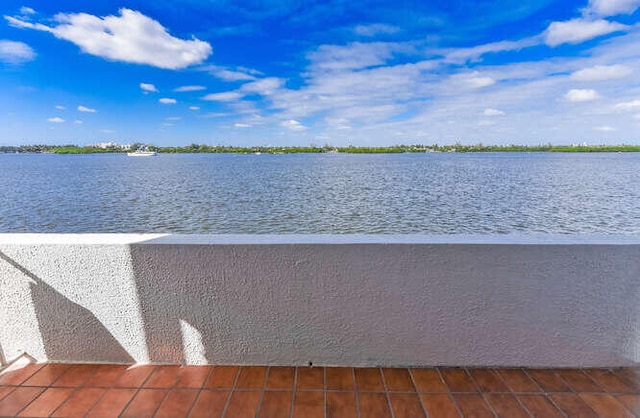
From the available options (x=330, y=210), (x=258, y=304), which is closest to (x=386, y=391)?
(x=258, y=304)

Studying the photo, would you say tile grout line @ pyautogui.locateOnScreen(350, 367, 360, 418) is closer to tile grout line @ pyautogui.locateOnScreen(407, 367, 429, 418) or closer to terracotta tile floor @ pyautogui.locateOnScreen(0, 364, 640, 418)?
terracotta tile floor @ pyautogui.locateOnScreen(0, 364, 640, 418)

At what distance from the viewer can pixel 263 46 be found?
27.0 meters

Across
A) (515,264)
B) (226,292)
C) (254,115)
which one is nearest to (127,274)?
(226,292)

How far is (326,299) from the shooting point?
1.75 meters

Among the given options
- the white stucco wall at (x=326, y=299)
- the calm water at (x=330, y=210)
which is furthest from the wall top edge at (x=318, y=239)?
the calm water at (x=330, y=210)

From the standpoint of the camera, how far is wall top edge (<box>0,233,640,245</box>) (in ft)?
5.45

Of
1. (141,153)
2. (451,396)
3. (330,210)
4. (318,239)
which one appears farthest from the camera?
(141,153)

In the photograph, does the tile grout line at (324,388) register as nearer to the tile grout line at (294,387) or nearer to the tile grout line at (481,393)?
the tile grout line at (294,387)

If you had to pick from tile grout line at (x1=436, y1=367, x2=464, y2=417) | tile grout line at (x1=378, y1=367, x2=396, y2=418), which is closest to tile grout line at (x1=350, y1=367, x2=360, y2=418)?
tile grout line at (x1=378, y1=367, x2=396, y2=418)

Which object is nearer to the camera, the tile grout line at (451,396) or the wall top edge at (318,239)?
the tile grout line at (451,396)

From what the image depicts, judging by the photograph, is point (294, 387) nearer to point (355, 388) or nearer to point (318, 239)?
point (355, 388)

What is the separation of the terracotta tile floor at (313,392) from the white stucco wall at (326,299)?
8 cm

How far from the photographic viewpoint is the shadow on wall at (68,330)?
1794 mm

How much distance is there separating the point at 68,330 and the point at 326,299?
5.28 feet
